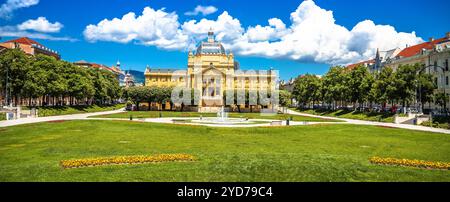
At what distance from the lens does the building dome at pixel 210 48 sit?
132875 mm

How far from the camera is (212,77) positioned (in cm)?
11975

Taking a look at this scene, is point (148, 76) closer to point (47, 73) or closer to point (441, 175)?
point (47, 73)

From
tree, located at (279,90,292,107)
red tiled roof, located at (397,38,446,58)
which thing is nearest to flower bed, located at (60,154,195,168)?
tree, located at (279,90,292,107)

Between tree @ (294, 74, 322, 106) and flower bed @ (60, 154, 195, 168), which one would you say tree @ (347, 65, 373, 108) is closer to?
tree @ (294, 74, 322, 106)

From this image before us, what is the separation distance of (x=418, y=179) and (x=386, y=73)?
58129 mm

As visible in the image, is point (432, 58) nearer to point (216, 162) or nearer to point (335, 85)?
point (335, 85)

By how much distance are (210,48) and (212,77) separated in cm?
1862

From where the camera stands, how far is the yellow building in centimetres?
11506

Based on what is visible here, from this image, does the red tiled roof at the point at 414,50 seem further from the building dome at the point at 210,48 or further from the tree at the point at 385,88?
the building dome at the point at 210,48

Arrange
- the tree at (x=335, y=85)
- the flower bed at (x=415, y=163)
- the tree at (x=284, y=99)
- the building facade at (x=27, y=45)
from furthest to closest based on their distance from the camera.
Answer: the building facade at (x=27, y=45)
the tree at (x=284, y=99)
the tree at (x=335, y=85)
the flower bed at (x=415, y=163)

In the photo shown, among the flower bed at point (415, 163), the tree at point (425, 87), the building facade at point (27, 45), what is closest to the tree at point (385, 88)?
the tree at point (425, 87)
